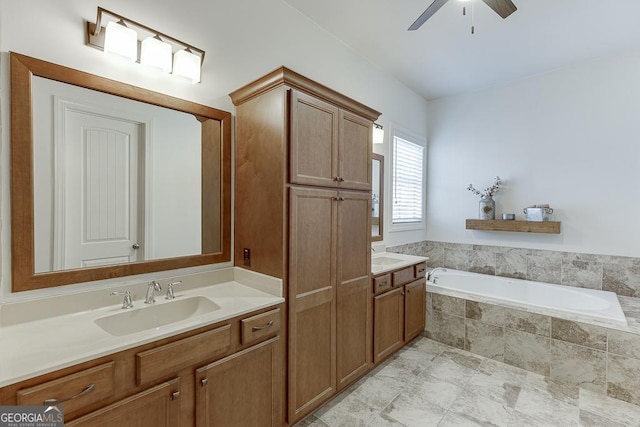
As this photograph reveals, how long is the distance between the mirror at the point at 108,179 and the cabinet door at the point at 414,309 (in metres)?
1.80

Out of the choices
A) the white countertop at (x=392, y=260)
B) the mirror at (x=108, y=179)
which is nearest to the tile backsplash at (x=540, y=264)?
the white countertop at (x=392, y=260)

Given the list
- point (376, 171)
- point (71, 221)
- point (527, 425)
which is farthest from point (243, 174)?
point (527, 425)

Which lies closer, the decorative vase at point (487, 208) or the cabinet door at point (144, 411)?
the cabinet door at point (144, 411)

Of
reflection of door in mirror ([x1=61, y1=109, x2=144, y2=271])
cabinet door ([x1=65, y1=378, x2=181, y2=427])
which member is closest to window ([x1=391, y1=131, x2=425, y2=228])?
reflection of door in mirror ([x1=61, y1=109, x2=144, y2=271])

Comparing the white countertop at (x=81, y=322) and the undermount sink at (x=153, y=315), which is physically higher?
the white countertop at (x=81, y=322)

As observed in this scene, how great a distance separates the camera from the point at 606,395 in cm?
222

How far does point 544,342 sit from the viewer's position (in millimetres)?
2510

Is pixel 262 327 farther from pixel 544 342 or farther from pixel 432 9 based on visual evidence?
pixel 544 342

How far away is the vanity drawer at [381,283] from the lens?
2440 mm

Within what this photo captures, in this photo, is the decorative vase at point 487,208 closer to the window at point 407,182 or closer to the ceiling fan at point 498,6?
the window at point 407,182

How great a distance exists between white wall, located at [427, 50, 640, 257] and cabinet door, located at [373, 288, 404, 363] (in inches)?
74.8

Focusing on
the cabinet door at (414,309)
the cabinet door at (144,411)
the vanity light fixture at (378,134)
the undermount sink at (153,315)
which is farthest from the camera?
the vanity light fixture at (378,134)

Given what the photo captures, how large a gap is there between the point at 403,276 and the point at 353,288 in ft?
2.54

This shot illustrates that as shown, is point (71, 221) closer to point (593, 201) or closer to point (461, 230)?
point (461, 230)
